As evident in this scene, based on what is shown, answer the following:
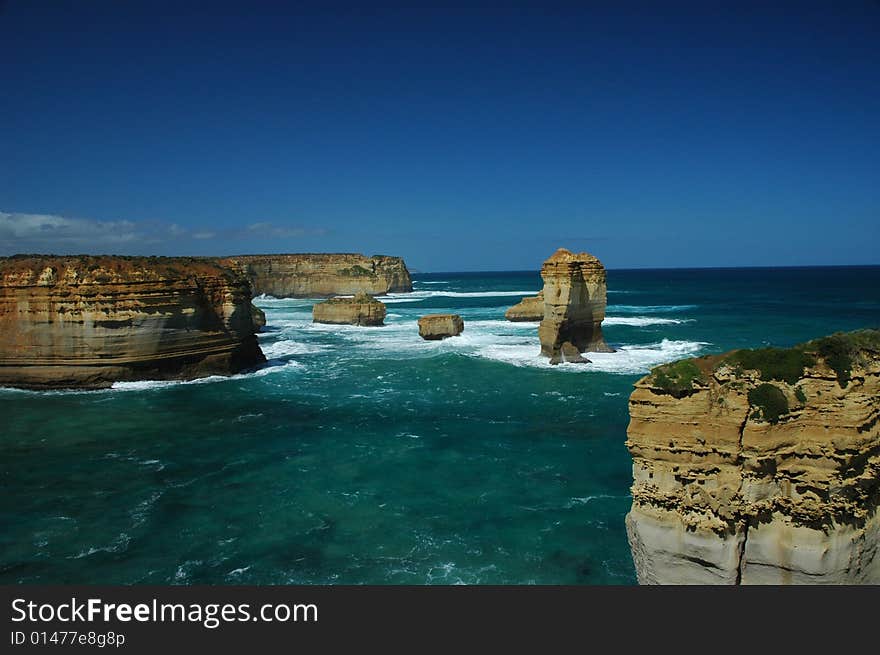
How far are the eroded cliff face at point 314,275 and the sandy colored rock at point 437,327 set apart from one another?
6058 cm

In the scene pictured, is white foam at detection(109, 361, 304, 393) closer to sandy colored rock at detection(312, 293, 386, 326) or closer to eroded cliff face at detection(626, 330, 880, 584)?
sandy colored rock at detection(312, 293, 386, 326)

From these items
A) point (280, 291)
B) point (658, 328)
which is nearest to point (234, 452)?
point (658, 328)

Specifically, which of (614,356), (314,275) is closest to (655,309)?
(614,356)

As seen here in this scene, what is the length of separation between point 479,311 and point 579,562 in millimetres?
68028

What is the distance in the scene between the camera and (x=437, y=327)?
47188mm

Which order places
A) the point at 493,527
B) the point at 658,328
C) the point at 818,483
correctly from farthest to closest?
the point at 658,328, the point at 493,527, the point at 818,483

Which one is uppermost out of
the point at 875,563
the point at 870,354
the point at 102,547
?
the point at 870,354

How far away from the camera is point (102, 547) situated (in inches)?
505

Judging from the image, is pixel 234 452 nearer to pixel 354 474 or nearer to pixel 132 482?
pixel 132 482

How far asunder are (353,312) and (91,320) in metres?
31.4

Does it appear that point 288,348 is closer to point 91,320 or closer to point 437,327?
point 437,327

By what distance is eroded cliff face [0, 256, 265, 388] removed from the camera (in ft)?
94.3

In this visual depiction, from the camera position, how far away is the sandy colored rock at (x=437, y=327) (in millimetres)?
47056

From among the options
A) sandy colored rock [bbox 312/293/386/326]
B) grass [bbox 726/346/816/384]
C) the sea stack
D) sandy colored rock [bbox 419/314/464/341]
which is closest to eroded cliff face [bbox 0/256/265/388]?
sandy colored rock [bbox 419/314/464/341]
